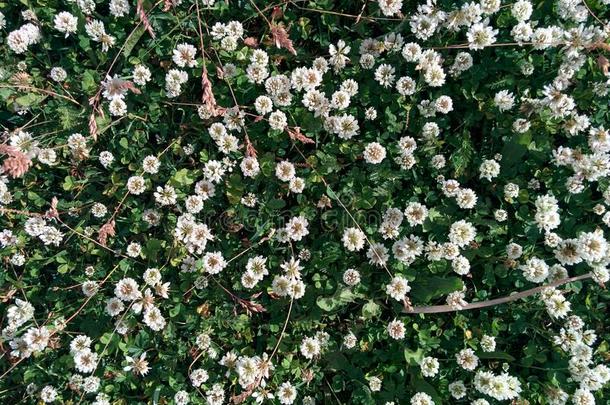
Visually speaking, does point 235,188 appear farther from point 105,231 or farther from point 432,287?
point 432,287

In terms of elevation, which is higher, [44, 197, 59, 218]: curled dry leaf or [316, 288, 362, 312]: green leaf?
[44, 197, 59, 218]: curled dry leaf

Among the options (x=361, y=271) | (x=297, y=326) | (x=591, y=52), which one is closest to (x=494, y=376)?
(x=361, y=271)

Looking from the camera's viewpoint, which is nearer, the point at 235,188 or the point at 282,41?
the point at 282,41

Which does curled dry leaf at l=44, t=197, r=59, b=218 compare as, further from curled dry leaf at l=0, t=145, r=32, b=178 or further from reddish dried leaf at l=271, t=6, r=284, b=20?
reddish dried leaf at l=271, t=6, r=284, b=20

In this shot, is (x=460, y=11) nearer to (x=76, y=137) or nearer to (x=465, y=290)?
(x=465, y=290)

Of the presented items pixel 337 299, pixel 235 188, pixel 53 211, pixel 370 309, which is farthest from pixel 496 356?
pixel 53 211

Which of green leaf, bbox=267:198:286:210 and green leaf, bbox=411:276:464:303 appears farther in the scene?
green leaf, bbox=267:198:286:210

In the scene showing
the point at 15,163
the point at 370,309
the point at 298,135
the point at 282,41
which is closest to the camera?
the point at 15,163

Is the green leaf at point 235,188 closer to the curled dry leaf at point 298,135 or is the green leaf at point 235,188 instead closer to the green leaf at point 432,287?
the curled dry leaf at point 298,135

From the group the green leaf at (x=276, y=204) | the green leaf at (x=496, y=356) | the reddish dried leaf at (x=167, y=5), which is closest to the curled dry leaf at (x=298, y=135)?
the green leaf at (x=276, y=204)

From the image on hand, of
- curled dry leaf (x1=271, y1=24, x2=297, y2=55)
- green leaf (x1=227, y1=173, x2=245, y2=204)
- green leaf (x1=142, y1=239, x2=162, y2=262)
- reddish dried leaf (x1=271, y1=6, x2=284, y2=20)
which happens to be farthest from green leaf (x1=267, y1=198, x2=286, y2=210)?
reddish dried leaf (x1=271, y1=6, x2=284, y2=20)

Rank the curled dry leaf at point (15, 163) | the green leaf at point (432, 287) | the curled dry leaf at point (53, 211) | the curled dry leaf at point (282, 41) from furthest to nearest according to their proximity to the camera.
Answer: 1. the curled dry leaf at point (53, 211)
2. the green leaf at point (432, 287)
3. the curled dry leaf at point (282, 41)
4. the curled dry leaf at point (15, 163)
